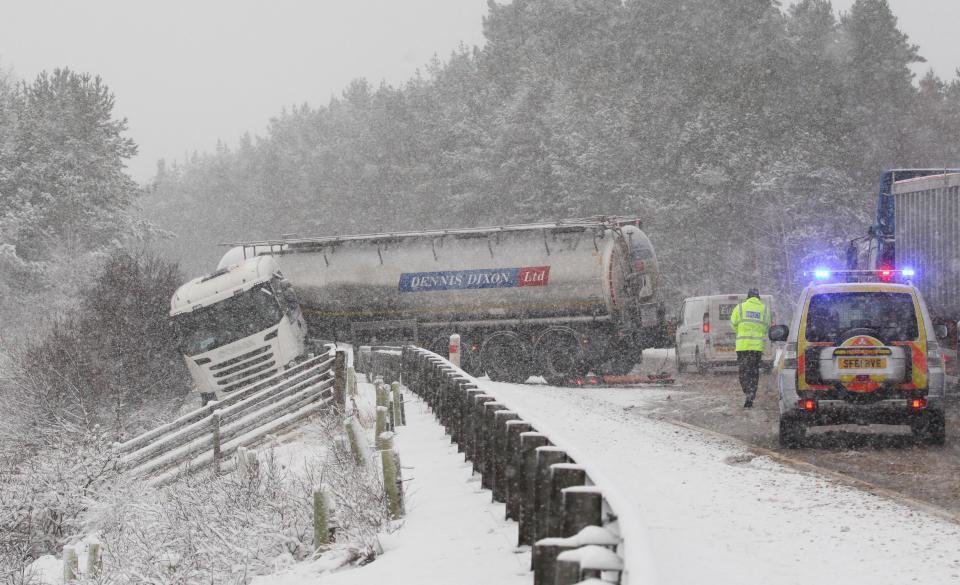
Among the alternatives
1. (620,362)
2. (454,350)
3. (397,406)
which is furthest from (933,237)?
(620,362)

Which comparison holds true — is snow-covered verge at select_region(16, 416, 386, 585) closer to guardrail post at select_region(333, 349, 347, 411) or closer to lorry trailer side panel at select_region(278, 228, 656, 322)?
guardrail post at select_region(333, 349, 347, 411)

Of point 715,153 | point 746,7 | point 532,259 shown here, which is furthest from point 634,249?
point 746,7

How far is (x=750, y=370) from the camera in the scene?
1819cm

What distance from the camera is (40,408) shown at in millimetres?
28047

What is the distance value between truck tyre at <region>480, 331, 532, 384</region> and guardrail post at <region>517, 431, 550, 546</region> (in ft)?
68.6

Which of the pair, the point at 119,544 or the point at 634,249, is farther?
the point at 634,249

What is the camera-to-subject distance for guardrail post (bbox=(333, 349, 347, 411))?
1977 cm

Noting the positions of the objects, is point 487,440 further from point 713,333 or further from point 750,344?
point 713,333

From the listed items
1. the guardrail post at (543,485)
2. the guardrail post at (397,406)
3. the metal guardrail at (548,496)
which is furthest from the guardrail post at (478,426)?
the guardrail post at (397,406)

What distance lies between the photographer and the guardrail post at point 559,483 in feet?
17.4

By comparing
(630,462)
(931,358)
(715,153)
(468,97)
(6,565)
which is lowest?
(6,565)

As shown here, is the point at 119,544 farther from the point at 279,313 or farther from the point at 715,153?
the point at 715,153

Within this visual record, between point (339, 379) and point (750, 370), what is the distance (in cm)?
696

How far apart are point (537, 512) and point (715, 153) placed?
49497 mm
